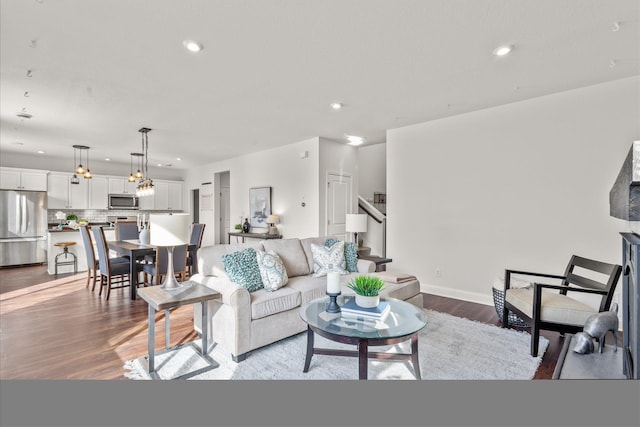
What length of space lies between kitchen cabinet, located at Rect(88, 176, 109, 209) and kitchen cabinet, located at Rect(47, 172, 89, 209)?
0.10 metres

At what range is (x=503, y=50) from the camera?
238 centimetres

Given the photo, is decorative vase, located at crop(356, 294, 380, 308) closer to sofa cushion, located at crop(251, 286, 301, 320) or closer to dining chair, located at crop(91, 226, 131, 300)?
sofa cushion, located at crop(251, 286, 301, 320)

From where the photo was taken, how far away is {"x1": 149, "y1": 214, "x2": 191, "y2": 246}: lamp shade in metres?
2.18

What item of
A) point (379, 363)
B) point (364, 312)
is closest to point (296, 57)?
point (364, 312)

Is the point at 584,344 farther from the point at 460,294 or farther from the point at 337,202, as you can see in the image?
the point at 337,202

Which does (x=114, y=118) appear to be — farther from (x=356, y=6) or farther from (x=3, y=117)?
(x=356, y=6)

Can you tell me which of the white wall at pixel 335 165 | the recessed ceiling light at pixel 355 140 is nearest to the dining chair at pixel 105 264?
the white wall at pixel 335 165

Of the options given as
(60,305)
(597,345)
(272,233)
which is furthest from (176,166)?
(597,345)

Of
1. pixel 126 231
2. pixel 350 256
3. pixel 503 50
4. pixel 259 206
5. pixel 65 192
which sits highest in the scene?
pixel 503 50

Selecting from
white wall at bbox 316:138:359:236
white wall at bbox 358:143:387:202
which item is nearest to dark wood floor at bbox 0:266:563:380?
white wall at bbox 316:138:359:236

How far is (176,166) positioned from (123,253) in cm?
469

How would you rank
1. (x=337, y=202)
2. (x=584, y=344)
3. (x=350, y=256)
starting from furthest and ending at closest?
(x=337, y=202) → (x=350, y=256) → (x=584, y=344)

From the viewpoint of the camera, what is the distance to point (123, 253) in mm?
4324

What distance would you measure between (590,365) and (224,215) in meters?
7.76
